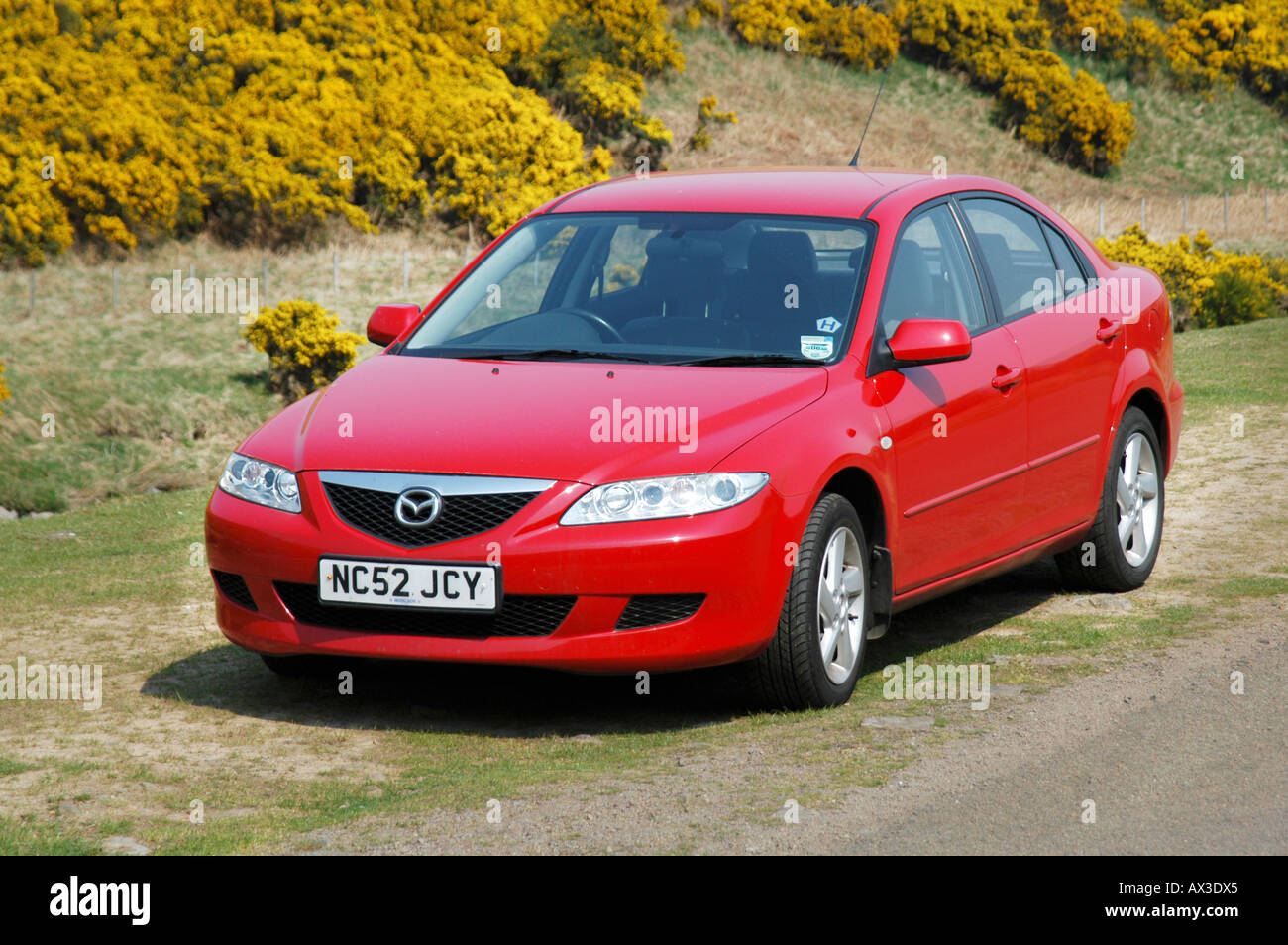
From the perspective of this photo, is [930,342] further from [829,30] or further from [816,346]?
[829,30]

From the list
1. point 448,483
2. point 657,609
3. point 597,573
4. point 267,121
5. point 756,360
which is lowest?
point 267,121

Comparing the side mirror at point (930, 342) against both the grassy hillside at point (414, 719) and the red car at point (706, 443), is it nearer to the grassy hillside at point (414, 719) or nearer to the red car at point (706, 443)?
the red car at point (706, 443)

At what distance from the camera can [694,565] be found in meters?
5.23

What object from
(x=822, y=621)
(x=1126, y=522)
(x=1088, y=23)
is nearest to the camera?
(x=822, y=621)

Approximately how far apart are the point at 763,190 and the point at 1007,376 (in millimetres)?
1204

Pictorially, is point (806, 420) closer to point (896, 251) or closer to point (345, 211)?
point (896, 251)

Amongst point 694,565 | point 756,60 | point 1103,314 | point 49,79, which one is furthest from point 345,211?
point 694,565

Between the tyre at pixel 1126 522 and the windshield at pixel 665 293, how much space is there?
1.92 meters

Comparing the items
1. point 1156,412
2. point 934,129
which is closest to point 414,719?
point 1156,412

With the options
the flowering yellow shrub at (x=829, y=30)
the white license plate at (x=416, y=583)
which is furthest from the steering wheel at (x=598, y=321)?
the flowering yellow shrub at (x=829, y=30)

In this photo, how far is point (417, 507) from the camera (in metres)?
5.28

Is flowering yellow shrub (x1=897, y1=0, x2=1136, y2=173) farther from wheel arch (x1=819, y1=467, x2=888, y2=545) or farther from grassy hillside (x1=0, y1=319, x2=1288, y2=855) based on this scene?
wheel arch (x1=819, y1=467, x2=888, y2=545)

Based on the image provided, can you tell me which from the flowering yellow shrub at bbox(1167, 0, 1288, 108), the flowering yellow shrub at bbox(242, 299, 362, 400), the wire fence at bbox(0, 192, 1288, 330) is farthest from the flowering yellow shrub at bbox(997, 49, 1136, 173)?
the flowering yellow shrub at bbox(242, 299, 362, 400)

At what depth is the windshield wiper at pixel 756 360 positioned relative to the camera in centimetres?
596
